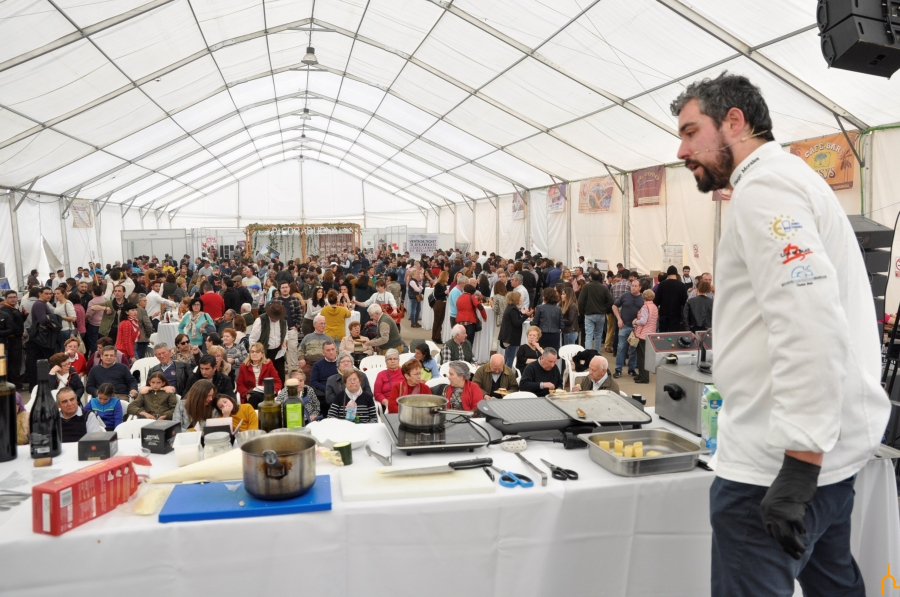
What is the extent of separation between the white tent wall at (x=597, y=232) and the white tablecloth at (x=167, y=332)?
913cm

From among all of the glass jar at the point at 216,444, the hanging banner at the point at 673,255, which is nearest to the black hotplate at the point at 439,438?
the glass jar at the point at 216,444

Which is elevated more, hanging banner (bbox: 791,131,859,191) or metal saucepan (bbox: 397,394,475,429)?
hanging banner (bbox: 791,131,859,191)

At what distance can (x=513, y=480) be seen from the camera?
2.00 metres

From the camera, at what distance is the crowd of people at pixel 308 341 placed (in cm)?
502

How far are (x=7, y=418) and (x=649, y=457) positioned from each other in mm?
2221

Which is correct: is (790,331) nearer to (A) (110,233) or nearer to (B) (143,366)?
(B) (143,366)

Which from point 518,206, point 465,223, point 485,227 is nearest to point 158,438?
point 518,206

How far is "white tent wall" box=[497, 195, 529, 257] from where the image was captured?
19359 mm

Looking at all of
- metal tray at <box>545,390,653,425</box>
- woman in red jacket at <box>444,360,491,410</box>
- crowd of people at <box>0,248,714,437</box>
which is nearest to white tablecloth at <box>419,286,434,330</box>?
crowd of people at <box>0,248,714,437</box>

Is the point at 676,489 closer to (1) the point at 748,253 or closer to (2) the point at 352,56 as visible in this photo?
(1) the point at 748,253

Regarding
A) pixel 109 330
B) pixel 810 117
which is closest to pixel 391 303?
pixel 109 330

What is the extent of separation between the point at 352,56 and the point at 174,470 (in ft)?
41.3

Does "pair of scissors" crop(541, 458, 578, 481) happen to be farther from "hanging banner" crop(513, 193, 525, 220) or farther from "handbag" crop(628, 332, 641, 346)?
"hanging banner" crop(513, 193, 525, 220)

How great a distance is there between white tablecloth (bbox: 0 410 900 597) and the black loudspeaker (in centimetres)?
153
